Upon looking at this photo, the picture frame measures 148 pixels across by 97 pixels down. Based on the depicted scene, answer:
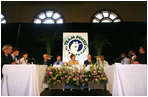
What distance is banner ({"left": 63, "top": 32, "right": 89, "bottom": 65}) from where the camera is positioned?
21.3 ft

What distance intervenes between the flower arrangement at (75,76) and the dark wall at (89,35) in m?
3.27

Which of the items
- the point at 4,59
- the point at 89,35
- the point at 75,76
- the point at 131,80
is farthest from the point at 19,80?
the point at 89,35

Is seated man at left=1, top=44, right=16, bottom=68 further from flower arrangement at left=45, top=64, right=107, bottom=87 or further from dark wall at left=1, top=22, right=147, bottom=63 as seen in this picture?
dark wall at left=1, top=22, right=147, bottom=63

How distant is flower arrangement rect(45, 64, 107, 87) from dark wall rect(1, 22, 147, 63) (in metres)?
3.27

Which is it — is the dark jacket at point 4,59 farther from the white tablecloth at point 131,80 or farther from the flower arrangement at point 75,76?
the white tablecloth at point 131,80

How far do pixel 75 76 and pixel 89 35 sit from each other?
3.67m

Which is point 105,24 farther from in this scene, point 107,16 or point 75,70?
point 75,70

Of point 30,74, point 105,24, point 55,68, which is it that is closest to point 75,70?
point 55,68

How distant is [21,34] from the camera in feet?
23.4

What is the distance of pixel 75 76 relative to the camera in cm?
365

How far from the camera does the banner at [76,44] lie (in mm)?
6492

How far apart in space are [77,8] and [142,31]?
3087 mm

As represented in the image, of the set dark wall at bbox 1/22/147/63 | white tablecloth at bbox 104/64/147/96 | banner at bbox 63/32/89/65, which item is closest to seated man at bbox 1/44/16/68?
white tablecloth at bbox 104/64/147/96

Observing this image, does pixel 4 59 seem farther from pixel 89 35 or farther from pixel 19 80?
pixel 89 35
